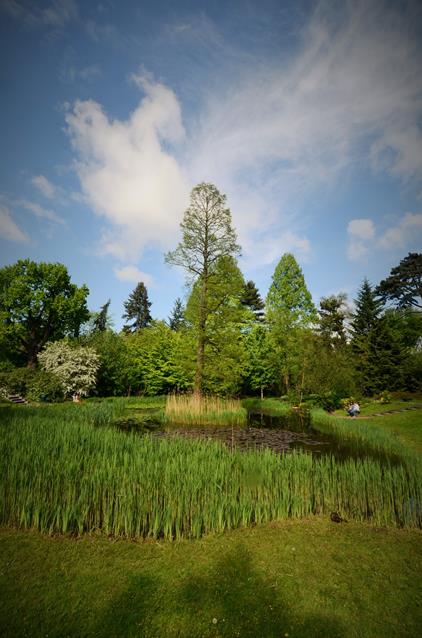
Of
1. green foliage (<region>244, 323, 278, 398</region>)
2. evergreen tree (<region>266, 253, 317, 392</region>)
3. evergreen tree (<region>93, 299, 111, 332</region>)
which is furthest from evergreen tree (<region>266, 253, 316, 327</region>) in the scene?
evergreen tree (<region>93, 299, 111, 332</region>)

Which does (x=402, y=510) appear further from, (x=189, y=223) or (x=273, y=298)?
(x=273, y=298)

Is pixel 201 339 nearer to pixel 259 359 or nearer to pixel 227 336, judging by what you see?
pixel 227 336

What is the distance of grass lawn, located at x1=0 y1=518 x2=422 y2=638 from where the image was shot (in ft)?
7.95

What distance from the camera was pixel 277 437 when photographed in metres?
10.2

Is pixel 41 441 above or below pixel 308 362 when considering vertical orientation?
below

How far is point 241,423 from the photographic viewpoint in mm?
13391

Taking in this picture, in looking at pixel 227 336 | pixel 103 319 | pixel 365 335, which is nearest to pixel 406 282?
pixel 365 335

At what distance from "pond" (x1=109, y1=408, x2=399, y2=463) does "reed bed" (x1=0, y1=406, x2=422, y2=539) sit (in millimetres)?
1968

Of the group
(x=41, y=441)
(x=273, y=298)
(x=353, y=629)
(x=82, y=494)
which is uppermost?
(x=273, y=298)

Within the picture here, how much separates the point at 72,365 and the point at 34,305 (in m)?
8.35

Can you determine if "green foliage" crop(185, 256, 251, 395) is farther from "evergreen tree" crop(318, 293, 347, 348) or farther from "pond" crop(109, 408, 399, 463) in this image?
"evergreen tree" crop(318, 293, 347, 348)

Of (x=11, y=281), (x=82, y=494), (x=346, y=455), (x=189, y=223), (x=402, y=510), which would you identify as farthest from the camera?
(x=11, y=281)

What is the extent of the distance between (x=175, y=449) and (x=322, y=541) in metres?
2.76

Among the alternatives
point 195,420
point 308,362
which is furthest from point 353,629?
point 308,362
